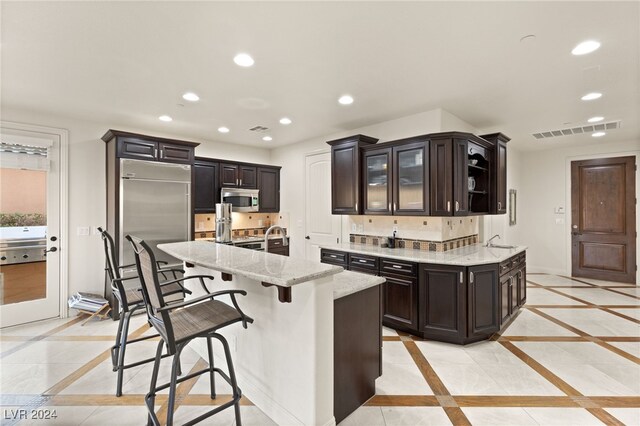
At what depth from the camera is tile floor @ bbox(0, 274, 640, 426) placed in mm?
2154

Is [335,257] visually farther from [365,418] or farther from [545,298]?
[545,298]

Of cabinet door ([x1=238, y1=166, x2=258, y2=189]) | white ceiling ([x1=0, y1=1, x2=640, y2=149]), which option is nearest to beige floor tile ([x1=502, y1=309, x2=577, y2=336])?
white ceiling ([x1=0, y1=1, x2=640, y2=149])

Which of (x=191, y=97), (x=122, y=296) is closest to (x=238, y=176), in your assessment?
(x=191, y=97)

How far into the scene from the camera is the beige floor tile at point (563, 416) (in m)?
2.07

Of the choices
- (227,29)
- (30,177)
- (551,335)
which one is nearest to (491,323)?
(551,335)

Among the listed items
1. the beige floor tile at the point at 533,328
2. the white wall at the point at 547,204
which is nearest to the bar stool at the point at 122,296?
the beige floor tile at the point at 533,328

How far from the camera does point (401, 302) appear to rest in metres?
3.51

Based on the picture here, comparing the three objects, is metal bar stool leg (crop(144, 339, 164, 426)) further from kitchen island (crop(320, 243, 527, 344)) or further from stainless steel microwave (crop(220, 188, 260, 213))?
stainless steel microwave (crop(220, 188, 260, 213))

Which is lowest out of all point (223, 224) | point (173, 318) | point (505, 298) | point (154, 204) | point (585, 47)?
point (505, 298)

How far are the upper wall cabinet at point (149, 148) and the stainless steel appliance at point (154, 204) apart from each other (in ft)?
0.29

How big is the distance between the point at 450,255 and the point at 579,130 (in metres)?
3.53

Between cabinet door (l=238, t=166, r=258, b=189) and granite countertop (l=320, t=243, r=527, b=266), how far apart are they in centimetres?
242

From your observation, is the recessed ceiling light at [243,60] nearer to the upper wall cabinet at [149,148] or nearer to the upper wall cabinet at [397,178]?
the upper wall cabinet at [397,178]

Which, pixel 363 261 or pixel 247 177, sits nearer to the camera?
pixel 363 261
